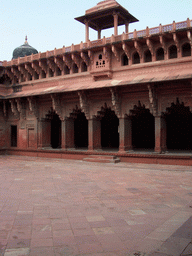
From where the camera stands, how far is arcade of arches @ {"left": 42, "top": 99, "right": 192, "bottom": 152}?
15.3m

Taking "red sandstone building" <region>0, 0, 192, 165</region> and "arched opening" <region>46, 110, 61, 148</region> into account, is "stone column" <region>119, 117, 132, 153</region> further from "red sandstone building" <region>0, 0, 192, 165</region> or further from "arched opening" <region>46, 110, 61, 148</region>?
"arched opening" <region>46, 110, 61, 148</region>

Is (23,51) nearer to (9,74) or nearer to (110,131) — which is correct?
(9,74)

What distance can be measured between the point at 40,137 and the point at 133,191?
→ 12.9 meters

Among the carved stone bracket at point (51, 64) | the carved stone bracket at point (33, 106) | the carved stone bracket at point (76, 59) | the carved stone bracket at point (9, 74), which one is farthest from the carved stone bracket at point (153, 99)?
the carved stone bracket at point (9, 74)

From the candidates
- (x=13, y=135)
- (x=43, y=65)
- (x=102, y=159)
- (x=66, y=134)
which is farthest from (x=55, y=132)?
(x=102, y=159)

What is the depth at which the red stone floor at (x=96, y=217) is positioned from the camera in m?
4.27

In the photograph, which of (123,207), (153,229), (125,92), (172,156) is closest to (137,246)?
(153,229)

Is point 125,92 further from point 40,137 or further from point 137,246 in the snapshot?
point 137,246

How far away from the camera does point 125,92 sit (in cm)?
1616

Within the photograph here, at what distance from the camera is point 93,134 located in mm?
17438

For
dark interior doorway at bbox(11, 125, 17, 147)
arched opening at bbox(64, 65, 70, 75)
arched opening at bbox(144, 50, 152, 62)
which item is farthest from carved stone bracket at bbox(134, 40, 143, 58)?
dark interior doorway at bbox(11, 125, 17, 147)

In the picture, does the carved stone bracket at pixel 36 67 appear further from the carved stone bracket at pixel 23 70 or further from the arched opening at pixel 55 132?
the arched opening at pixel 55 132

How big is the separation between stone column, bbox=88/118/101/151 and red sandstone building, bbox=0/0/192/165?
0.06 metres

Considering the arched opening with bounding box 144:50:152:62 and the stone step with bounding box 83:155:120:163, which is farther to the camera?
the arched opening with bounding box 144:50:152:62
